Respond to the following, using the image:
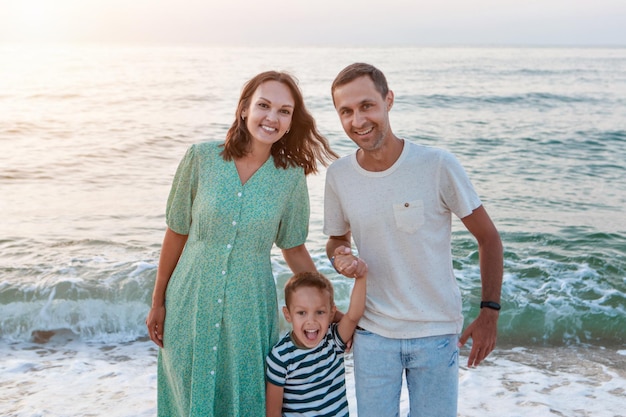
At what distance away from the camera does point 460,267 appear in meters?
7.16

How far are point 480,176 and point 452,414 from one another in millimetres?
8963

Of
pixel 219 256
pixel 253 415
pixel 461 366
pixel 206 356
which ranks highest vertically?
pixel 219 256

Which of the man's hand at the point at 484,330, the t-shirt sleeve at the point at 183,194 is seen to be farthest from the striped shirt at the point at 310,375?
the t-shirt sleeve at the point at 183,194

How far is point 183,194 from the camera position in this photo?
276cm

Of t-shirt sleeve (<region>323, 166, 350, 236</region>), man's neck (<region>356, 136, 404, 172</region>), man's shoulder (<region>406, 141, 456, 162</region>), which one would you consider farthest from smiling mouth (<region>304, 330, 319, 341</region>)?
man's shoulder (<region>406, 141, 456, 162</region>)

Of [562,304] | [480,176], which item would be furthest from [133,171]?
[562,304]

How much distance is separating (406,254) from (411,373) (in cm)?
46

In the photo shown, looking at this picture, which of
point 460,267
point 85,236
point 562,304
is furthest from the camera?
point 85,236

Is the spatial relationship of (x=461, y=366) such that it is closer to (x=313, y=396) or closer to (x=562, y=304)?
(x=562, y=304)

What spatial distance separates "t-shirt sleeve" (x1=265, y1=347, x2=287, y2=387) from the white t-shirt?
1.36 feet

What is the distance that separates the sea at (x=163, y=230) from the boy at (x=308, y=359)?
158 cm

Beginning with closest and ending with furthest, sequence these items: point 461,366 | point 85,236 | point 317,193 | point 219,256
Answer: point 219,256, point 461,366, point 85,236, point 317,193

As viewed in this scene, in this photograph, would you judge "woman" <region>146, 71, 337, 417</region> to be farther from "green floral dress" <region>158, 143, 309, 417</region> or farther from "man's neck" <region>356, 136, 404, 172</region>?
"man's neck" <region>356, 136, 404, 172</region>

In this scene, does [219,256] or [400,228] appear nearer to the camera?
[400,228]
